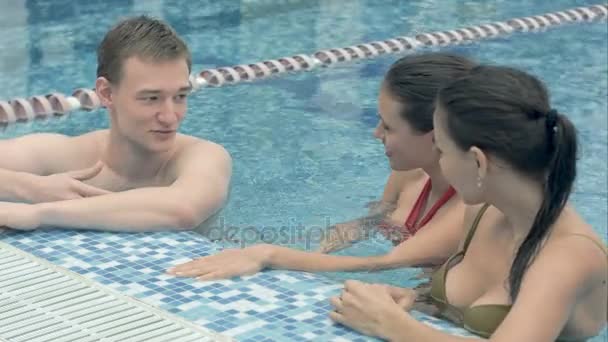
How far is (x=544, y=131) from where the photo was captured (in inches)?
96.1

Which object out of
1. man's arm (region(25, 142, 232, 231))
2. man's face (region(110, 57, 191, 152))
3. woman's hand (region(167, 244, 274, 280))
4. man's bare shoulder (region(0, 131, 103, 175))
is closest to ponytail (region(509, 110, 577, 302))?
woman's hand (region(167, 244, 274, 280))

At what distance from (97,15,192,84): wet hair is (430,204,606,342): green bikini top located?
1.36 meters

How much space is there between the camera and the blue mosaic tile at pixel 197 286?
2844mm

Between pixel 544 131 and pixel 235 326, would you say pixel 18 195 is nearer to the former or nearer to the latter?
pixel 235 326

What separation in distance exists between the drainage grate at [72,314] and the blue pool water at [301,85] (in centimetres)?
87

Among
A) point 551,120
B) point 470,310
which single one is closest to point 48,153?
point 470,310

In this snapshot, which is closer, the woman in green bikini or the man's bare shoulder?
the woman in green bikini

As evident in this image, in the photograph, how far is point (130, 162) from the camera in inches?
160

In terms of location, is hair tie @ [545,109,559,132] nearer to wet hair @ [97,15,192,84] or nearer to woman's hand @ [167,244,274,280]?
woman's hand @ [167,244,274,280]

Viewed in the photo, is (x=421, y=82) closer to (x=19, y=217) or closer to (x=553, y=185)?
(x=553, y=185)

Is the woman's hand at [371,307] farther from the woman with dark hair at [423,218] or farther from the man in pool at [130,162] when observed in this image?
the man in pool at [130,162]

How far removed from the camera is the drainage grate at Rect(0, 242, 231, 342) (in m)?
2.78

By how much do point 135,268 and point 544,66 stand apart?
5136mm

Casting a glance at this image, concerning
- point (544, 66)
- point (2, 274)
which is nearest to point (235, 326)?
point (2, 274)
